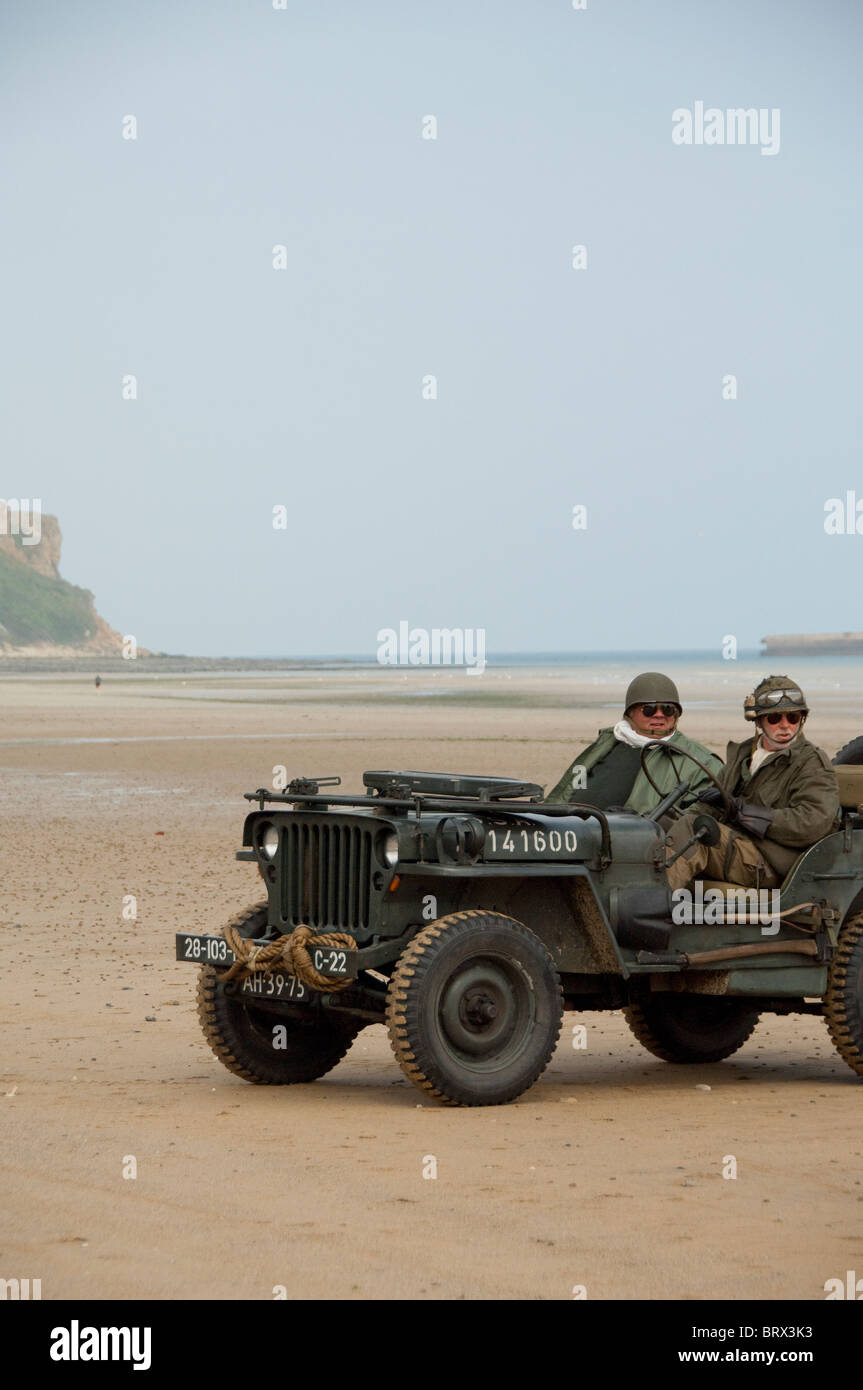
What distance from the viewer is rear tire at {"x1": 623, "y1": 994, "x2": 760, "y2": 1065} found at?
10.7 m

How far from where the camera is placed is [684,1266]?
20.9 feet

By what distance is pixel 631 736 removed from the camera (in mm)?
10039

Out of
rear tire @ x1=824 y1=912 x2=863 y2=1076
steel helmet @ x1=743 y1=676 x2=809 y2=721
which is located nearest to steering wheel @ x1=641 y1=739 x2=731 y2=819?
steel helmet @ x1=743 y1=676 x2=809 y2=721

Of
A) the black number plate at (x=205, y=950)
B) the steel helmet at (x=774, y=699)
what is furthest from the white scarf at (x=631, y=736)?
the black number plate at (x=205, y=950)

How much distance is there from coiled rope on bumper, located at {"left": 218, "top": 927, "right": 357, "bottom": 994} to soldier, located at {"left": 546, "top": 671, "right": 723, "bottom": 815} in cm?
172

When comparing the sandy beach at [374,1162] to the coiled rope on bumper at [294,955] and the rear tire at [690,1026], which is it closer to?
the rear tire at [690,1026]

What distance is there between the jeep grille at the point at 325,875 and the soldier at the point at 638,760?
4.67ft

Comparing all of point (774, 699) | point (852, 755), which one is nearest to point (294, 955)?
point (774, 699)

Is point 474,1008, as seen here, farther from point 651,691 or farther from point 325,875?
point 651,691

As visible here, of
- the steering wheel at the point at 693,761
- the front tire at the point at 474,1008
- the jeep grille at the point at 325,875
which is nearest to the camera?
the front tire at the point at 474,1008

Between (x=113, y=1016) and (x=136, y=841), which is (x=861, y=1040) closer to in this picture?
(x=113, y=1016)

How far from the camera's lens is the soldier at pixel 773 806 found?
32.1 ft

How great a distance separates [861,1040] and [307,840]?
2.96 meters
